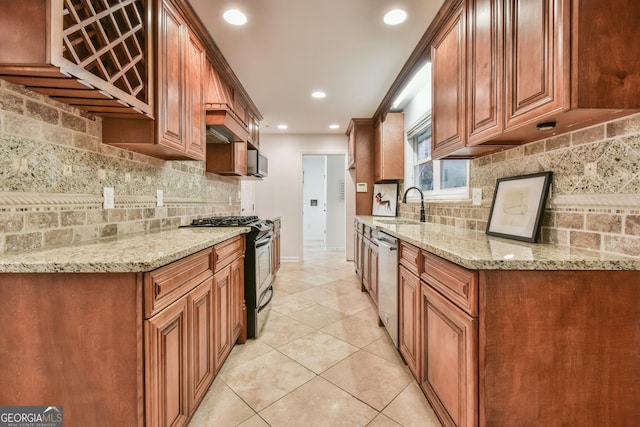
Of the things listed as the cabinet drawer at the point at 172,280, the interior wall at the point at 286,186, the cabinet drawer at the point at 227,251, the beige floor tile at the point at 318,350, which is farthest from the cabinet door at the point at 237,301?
the interior wall at the point at 286,186

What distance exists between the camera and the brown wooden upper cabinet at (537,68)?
1017 millimetres

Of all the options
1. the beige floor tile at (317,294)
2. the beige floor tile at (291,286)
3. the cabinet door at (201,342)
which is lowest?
the beige floor tile at (317,294)

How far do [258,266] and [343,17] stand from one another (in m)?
2.02

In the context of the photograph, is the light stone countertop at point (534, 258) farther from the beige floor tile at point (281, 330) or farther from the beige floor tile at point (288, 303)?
the beige floor tile at point (288, 303)

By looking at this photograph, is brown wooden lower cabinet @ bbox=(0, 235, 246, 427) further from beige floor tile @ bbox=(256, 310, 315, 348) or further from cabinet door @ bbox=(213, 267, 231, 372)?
beige floor tile @ bbox=(256, 310, 315, 348)

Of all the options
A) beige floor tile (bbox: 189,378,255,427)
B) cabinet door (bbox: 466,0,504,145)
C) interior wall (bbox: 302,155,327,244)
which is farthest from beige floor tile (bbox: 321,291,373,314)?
interior wall (bbox: 302,155,327,244)

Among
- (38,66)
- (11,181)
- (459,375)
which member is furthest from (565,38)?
(11,181)

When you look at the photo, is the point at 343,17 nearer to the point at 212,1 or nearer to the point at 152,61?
the point at 212,1

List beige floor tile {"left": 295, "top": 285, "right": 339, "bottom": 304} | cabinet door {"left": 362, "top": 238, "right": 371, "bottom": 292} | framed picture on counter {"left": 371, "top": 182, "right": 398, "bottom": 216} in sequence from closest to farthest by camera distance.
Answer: cabinet door {"left": 362, "top": 238, "right": 371, "bottom": 292} < beige floor tile {"left": 295, "top": 285, "right": 339, "bottom": 304} < framed picture on counter {"left": 371, "top": 182, "right": 398, "bottom": 216}

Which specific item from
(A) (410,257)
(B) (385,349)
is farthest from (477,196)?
(B) (385,349)

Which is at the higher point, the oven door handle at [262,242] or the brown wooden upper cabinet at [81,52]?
the brown wooden upper cabinet at [81,52]

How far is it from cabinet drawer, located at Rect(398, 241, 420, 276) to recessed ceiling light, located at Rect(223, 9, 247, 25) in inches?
77.0

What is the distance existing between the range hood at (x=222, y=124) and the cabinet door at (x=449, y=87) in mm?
1678

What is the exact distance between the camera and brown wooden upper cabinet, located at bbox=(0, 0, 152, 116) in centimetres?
97
